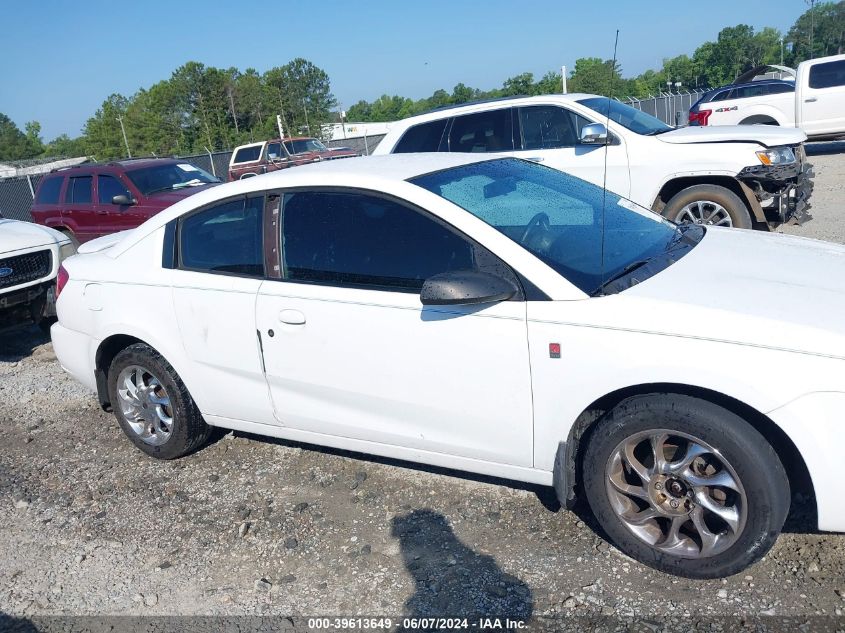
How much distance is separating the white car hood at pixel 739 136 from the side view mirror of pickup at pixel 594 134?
685 millimetres

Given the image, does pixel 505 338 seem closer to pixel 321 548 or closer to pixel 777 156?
pixel 321 548

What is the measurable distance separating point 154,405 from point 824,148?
59.7 ft

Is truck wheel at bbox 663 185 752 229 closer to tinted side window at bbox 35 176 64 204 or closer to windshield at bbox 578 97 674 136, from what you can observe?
windshield at bbox 578 97 674 136

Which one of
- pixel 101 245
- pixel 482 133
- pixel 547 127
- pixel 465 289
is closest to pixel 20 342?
pixel 101 245

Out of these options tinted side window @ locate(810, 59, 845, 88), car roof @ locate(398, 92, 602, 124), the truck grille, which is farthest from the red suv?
tinted side window @ locate(810, 59, 845, 88)

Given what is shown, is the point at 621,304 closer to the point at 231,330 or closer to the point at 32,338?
the point at 231,330

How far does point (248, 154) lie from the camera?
25.2m

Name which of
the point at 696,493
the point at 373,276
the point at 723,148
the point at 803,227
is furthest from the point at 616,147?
the point at 696,493

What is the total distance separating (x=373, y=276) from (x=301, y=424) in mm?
930

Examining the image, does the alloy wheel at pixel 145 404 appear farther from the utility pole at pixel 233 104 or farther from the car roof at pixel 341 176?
the utility pole at pixel 233 104

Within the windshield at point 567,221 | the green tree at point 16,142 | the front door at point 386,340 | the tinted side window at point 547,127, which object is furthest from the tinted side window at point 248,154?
the green tree at point 16,142

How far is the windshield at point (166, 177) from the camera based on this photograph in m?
11.3

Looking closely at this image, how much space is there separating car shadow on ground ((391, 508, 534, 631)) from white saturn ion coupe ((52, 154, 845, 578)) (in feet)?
1.15

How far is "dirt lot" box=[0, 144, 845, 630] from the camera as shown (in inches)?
116
